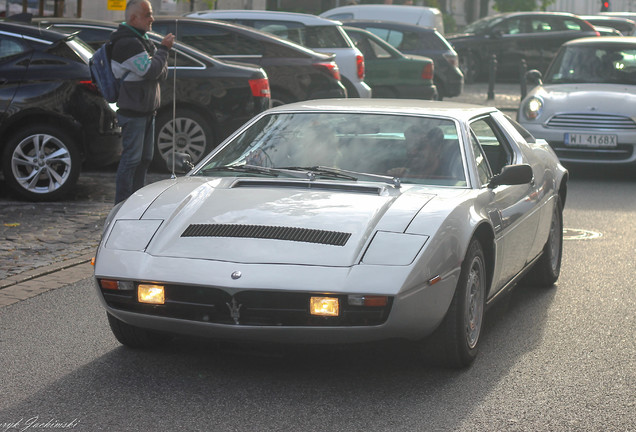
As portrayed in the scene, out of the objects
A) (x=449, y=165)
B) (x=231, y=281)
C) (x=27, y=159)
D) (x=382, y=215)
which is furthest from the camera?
(x=27, y=159)

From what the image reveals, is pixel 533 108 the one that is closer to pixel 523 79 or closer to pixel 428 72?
pixel 428 72

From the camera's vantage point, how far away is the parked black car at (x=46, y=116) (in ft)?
35.1

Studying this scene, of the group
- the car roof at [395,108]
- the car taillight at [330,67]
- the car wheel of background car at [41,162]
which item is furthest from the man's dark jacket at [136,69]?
the car taillight at [330,67]

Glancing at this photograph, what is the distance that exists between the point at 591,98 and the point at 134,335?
960 centimetres

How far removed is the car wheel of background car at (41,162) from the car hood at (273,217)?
4.98 m

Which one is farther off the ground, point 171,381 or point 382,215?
point 382,215

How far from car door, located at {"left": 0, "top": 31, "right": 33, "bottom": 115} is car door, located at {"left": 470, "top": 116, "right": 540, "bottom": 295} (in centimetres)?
538

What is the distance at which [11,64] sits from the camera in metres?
10.9

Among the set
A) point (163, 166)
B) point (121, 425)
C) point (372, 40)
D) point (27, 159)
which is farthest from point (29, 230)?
point (372, 40)

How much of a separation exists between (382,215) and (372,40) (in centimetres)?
1587

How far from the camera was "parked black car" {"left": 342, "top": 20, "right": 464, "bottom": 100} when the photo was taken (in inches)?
915

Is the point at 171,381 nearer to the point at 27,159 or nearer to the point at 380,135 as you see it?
the point at 380,135

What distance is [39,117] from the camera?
35.6ft

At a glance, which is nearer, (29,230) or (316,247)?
(316,247)
